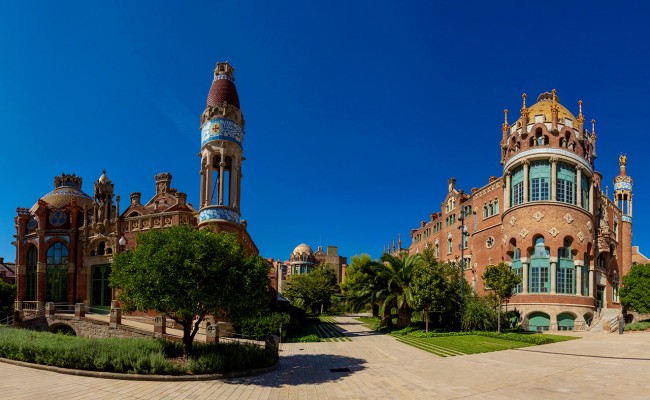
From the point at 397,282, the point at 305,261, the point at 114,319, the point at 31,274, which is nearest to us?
the point at 114,319

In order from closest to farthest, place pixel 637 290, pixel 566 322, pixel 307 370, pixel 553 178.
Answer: pixel 307 370 → pixel 566 322 → pixel 553 178 → pixel 637 290

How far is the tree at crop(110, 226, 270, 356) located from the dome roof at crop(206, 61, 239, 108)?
12974 mm

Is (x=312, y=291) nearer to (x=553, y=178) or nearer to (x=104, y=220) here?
(x=104, y=220)

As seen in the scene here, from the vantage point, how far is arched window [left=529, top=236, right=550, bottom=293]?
1357 inches

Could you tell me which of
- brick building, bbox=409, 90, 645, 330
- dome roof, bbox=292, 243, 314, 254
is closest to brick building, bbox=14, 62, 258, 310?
brick building, bbox=409, 90, 645, 330

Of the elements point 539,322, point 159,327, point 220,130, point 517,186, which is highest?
point 220,130

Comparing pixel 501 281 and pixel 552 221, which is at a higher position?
pixel 552 221

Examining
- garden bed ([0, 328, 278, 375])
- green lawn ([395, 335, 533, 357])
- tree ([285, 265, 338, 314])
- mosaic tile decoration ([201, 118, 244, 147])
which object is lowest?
tree ([285, 265, 338, 314])

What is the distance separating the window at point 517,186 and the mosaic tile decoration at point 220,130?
25.4 meters

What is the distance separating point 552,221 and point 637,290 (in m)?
9.48

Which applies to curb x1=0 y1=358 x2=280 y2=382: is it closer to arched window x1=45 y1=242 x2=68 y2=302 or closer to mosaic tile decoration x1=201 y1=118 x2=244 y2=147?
mosaic tile decoration x1=201 y1=118 x2=244 y2=147

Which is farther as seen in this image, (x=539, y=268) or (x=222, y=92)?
(x=539, y=268)

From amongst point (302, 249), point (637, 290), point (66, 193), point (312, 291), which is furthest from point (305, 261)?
point (637, 290)

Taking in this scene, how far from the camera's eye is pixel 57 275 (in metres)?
34.0
